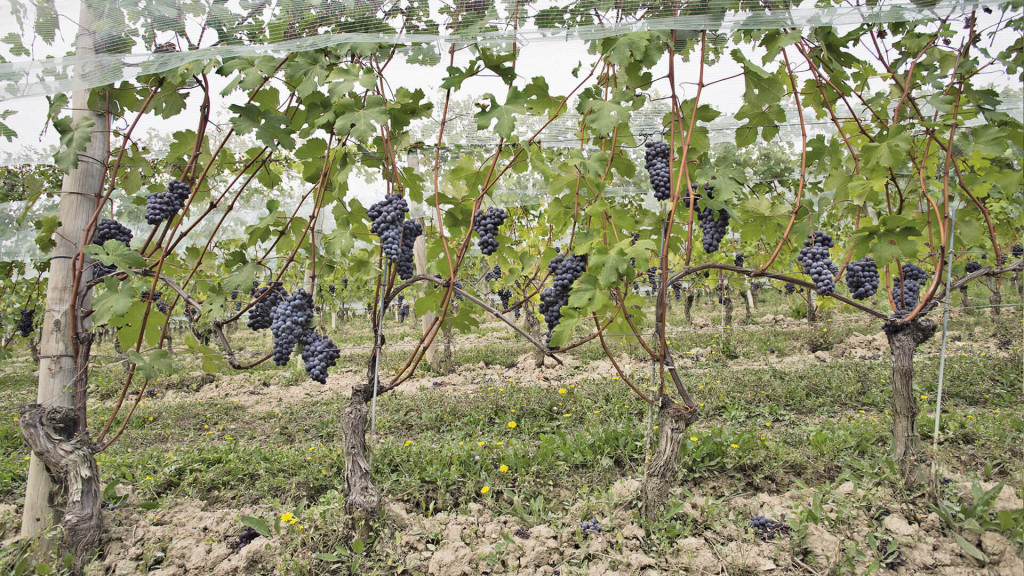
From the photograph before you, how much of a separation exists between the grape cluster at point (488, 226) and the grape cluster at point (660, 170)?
0.67 meters

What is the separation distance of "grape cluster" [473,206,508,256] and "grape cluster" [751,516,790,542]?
1688 millimetres

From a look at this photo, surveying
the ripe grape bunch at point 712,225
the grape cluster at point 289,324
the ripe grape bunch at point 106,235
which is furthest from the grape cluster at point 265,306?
the ripe grape bunch at point 712,225

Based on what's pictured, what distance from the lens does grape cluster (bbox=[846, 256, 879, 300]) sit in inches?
90.5

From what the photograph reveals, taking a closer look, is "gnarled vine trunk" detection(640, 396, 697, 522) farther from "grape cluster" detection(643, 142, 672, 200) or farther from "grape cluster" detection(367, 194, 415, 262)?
"grape cluster" detection(367, 194, 415, 262)

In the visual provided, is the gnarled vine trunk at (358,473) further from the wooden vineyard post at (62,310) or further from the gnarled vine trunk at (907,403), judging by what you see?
the gnarled vine trunk at (907,403)

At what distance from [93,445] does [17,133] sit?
158 cm

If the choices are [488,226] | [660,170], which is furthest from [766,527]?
[488,226]

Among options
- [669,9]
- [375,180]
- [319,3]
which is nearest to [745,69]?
[669,9]

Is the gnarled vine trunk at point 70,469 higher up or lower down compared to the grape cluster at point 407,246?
lower down

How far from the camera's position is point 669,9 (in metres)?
2.08

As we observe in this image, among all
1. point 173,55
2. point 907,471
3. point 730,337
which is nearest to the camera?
point 173,55

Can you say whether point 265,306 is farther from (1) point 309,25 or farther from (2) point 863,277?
(2) point 863,277

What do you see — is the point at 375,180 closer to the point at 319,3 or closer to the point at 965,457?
the point at 319,3

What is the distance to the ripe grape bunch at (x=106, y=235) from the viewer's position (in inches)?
91.1
